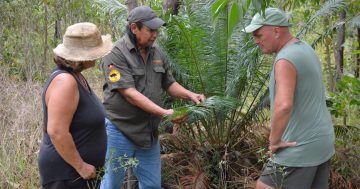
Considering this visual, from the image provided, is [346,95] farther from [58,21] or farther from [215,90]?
[58,21]

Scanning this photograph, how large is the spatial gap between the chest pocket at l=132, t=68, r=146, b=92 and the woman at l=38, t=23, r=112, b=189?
2.39ft

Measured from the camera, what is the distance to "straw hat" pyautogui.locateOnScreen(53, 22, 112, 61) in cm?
311

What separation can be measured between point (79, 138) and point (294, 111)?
1.38 metres

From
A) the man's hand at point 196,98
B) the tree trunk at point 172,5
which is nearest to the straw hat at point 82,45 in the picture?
the man's hand at point 196,98

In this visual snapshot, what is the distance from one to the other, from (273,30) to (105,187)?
193cm

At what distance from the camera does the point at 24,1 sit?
31.1ft

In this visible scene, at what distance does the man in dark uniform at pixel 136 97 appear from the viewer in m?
3.95

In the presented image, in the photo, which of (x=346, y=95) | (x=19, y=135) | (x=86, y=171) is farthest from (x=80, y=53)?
(x=346, y=95)

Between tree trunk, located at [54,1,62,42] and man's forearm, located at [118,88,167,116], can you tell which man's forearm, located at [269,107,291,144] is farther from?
tree trunk, located at [54,1,62,42]

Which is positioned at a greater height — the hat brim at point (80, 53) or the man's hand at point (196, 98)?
the hat brim at point (80, 53)

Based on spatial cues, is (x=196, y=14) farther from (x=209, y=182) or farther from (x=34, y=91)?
(x=34, y=91)

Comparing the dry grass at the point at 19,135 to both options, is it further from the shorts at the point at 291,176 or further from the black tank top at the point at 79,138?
the shorts at the point at 291,176

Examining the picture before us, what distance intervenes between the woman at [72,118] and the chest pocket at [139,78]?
73 cm

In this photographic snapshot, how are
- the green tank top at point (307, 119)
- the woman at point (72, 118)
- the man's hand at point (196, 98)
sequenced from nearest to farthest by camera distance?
the woman at point (72, 118)
the green tank top at point (307, 119)
the man's hand at point (196, 98)
